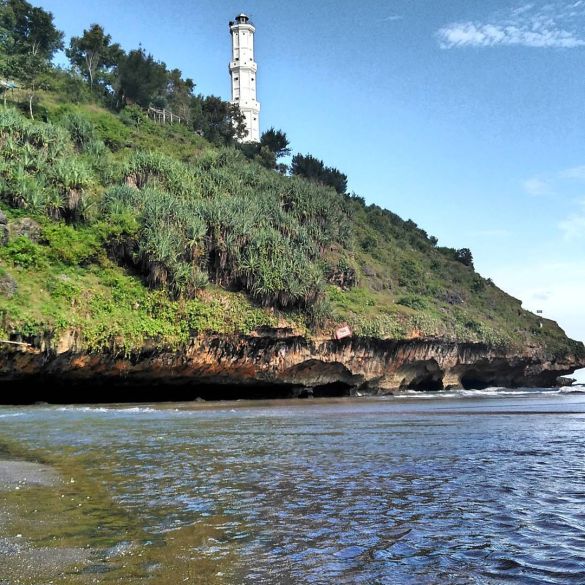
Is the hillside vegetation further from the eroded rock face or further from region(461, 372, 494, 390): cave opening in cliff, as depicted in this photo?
region(461, 372, 494, 390): cave opening in cliff

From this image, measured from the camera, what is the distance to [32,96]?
52062 millimetres

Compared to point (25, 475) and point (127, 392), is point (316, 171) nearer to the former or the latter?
point (127, 392)

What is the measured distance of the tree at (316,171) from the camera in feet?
252

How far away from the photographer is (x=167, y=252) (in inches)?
1236

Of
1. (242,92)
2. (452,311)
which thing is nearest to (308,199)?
(452,311)

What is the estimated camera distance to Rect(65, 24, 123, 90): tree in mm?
67688

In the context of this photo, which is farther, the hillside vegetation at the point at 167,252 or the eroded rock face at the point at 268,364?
the hillside vegetation at the point at 167,252

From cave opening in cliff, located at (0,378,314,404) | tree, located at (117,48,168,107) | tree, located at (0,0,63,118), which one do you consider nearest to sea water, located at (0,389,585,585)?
cave opening in cliff, located at (0,378,314,404)

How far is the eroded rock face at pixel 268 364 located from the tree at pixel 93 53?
45.7m

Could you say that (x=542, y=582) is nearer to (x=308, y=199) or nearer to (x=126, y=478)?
(x=126, y=478)

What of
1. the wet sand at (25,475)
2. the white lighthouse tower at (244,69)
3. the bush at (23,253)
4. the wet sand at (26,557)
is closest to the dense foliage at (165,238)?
the bush at (23,253)

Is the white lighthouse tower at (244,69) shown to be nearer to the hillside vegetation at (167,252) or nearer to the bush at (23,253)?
the hillside vegetation at (167,252)

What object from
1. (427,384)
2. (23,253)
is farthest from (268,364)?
(427,384)

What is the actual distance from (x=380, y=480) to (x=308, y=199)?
4525cm
